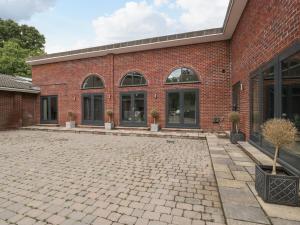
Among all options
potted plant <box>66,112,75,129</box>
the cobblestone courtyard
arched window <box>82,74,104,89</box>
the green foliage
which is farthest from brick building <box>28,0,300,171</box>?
the green foliage

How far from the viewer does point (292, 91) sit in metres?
3.20

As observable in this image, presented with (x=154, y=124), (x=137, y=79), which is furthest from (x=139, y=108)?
(x=137, y=79)

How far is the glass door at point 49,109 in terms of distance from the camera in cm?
1233

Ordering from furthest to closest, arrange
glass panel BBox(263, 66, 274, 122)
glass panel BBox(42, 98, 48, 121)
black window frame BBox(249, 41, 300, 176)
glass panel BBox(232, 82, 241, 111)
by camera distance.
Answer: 1. glass panel BBox(42, 98, 48, 121)
2. glass panel BBox(232, 82, 241, 111)
3. glass panel BBox(263, 66, 274, 122)
4. black window frame BBox(249, 41, 300, 176)

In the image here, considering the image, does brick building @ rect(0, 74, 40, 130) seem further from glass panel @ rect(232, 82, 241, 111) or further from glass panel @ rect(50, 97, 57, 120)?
glass panel @ rect(232, 82, 241, 111)

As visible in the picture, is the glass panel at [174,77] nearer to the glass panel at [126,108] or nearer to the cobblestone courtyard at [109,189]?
the glass panel at [126,108]

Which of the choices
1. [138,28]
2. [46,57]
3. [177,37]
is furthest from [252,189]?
[138,28]

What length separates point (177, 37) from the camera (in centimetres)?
850

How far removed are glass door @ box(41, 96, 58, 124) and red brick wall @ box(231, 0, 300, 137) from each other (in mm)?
11068

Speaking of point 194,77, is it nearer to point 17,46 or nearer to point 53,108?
point 53,108

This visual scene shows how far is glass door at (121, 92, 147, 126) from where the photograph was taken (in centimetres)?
996

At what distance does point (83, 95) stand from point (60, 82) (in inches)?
80.4

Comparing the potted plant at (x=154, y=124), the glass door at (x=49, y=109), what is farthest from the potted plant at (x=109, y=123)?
the glass door at (x=49, y=109)

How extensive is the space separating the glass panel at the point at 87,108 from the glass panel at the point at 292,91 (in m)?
9.91
